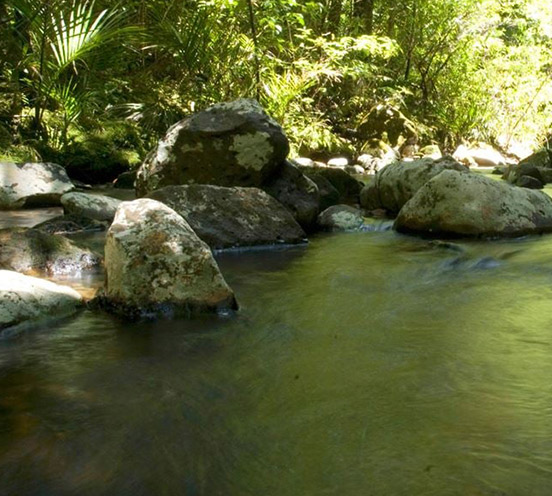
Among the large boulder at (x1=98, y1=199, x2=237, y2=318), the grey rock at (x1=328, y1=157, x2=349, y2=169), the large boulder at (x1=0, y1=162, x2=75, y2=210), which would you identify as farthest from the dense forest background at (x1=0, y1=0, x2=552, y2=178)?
the large boulder at (x1=98, y1=199, x2=237, y2=318)

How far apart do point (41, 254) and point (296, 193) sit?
10.0 ft

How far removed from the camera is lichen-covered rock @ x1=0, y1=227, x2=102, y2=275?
4348 mm

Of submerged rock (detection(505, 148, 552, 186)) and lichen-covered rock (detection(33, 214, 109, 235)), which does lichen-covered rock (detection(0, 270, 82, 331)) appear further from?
submerged rock (detection(505, 148, 552, 186))

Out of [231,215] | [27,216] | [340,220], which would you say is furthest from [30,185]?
[340,220]

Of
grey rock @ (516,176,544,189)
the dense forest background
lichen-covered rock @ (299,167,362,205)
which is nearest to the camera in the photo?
lichen-covered rock @ (299,167,362,205)

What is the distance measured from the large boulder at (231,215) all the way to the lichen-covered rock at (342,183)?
8.82 feet

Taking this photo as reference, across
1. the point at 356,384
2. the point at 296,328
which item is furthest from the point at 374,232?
the point at 356,384

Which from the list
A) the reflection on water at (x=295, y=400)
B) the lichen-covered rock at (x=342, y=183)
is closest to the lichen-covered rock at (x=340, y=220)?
the lichen-covered rock at (x=342, y=183)

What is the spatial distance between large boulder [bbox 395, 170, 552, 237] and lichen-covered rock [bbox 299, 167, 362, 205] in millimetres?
2337

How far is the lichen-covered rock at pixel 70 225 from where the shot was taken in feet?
19.6

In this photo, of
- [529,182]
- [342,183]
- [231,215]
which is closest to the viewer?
[231,215]

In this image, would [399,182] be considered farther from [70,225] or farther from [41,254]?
[41,254]

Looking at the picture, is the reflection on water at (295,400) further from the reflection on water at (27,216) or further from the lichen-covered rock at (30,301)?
the reflection on water at (27,216)

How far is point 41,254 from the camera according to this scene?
4.47 metres
